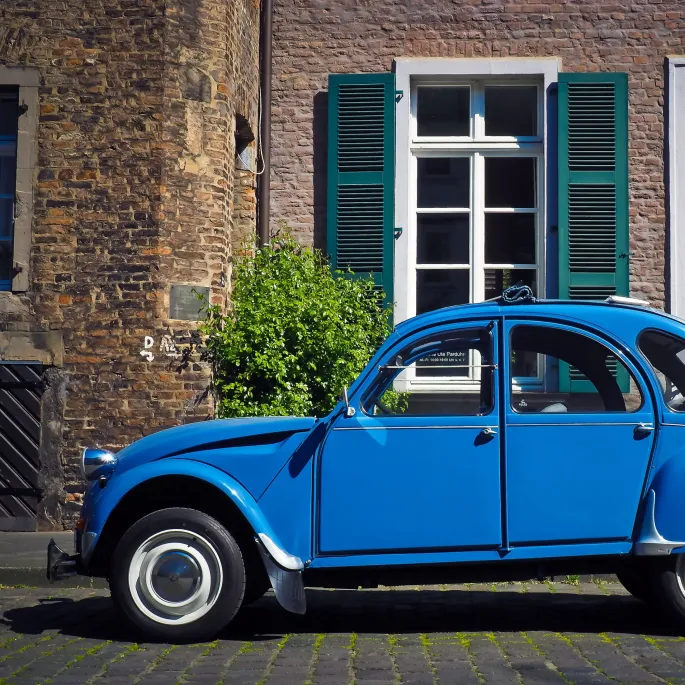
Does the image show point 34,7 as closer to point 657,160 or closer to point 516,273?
point 516,273

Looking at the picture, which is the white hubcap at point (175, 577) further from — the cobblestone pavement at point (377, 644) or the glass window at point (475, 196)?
the glass window at point (475, 196)

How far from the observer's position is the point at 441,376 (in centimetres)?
671

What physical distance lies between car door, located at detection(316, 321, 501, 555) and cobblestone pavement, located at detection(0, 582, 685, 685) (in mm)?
572

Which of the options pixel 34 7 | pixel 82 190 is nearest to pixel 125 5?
pixel 34 7

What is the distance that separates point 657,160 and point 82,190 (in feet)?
20.0

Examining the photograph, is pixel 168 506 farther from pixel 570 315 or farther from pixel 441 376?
pixel 570 315

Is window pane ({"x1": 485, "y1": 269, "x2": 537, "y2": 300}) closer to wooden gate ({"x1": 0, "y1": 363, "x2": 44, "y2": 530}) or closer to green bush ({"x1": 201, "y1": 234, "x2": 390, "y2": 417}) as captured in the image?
green bush ({"x1": 201, "y1": 234, "x2": 390, "y2": 417})

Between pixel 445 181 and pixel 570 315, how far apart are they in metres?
6.64

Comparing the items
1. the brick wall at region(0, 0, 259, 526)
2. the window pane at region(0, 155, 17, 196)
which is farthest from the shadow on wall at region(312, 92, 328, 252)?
the window pane at region(0, 155, 17, 196)

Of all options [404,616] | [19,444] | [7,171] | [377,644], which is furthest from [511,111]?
[377,644]

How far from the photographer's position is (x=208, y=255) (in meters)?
11.3

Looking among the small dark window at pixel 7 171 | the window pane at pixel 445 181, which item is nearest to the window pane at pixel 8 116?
the small dark window at pixel 7 171

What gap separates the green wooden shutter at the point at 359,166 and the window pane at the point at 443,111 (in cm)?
50

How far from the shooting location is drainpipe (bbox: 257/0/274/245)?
12.8 meters
